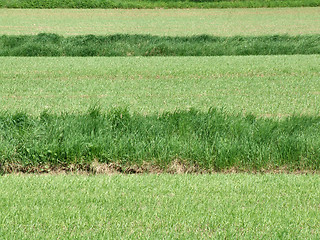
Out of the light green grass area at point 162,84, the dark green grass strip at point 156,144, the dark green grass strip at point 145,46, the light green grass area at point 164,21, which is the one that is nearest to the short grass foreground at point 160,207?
the dark green grass strip at point 156,144

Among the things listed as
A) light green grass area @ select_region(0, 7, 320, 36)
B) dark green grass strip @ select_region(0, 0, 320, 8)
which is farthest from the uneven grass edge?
light green grass area @ select_region(0, 7, 320, 36)

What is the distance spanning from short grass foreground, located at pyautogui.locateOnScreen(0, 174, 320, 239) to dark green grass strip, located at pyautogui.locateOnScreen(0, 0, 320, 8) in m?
33.5

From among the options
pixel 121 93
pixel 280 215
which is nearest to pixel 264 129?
pixel 280 215

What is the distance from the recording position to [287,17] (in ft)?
111

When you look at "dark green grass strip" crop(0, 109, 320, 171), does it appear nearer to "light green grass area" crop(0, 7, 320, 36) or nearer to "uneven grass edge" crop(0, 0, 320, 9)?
"light green grass area" crop(0, 7, 320, 36)

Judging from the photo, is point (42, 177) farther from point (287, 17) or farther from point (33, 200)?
point (287, 17)

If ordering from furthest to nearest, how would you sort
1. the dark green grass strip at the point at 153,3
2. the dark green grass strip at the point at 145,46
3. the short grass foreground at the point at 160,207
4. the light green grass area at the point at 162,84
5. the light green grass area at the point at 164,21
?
the dark green grass strip at the point at 153,3 < the light green grass area at the point at 164,21 < the dark green grass strip at the point at 145,46 < the light green grass area at the point at 162,84 < the short grass foreground at the point at 160,207

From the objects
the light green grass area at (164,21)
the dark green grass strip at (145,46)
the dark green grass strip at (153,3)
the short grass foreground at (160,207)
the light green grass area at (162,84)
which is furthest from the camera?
the dark green grass strip at (153,3)

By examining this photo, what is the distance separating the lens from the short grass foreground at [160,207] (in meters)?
3.93

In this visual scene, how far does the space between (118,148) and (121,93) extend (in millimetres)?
4759

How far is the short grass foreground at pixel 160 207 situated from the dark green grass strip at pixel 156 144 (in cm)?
54

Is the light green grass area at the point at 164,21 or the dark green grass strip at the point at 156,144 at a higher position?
the dark green grass strip at the point at 156,144

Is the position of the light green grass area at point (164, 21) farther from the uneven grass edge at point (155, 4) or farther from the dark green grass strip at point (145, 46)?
the dark green grass strip at point (145, 46)

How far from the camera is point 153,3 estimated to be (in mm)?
38219
